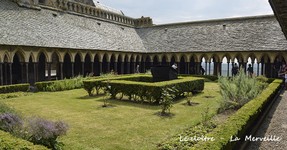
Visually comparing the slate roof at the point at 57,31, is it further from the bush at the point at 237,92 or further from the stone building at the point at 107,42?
the bush at the point at 237,92

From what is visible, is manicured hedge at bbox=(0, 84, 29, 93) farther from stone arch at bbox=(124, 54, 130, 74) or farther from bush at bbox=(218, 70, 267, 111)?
stone arch at bbox=(124, 54, 130, 74)

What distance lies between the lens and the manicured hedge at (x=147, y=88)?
39.7 feet

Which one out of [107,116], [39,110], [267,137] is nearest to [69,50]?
[39,110]

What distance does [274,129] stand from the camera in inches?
325

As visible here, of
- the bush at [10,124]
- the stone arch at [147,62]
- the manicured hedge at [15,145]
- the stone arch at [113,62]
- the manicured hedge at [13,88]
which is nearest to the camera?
the manicured hedge at [15,145]

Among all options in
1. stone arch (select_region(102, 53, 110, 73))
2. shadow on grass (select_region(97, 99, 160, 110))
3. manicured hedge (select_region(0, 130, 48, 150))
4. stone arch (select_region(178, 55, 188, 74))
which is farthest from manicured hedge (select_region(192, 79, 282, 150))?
stone arch (select_region(178, 55, 188, 74))

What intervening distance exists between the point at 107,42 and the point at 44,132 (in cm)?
2344

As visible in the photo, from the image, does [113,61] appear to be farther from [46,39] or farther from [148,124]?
[148,124]

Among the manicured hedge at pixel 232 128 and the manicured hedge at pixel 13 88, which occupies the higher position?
the manicured hedge at pixel 13 88

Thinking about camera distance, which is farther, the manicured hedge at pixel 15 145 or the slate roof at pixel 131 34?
the slate roof at pixel 131 34

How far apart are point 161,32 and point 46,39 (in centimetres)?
1747

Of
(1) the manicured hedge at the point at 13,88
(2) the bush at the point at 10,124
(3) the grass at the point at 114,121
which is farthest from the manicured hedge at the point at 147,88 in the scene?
(2) the bush at the point at 10,124

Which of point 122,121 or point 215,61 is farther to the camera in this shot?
point 215,61

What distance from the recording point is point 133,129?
8.05m
